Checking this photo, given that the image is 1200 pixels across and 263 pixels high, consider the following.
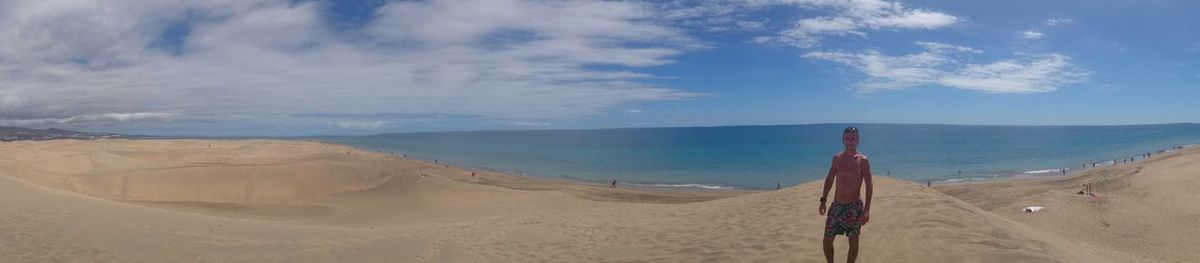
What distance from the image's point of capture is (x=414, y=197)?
28.3 metres

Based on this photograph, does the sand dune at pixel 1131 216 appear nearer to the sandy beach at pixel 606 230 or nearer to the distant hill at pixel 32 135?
the sandy beach at pixel 606 230

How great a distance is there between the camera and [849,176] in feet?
26.6

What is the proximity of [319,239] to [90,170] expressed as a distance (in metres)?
24.3

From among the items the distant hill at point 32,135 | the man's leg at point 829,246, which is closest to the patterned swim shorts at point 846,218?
the man's leg at point 829,246

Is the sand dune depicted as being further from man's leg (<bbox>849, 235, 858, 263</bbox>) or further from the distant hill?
the distant hill

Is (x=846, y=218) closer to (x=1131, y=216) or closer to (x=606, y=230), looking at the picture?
(x=606, y=230)

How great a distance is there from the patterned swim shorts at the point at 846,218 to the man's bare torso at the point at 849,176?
3.3 inches

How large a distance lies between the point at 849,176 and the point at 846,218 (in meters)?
0.56

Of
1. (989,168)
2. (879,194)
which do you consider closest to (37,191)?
(879,194)

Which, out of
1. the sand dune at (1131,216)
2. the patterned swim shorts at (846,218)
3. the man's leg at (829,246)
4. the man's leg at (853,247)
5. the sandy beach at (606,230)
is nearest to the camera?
the patterned swim shorts at (846,218)

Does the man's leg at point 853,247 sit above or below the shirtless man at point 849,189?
below

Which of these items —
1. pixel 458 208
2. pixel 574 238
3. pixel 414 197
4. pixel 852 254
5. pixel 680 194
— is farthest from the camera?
pixel 680 194

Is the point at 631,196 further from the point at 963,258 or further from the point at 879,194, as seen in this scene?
the point at 963,258

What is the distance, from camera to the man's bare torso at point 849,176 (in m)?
8.05
